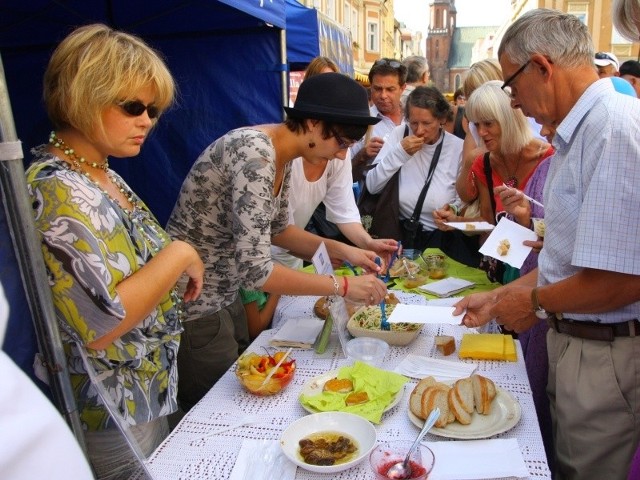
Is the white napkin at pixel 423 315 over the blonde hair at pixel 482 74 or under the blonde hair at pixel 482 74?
under

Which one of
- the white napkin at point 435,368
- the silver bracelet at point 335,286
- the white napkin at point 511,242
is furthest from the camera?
the white napkin at point 511,242

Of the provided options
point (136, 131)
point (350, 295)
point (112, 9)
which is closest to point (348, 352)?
point (350, 295)

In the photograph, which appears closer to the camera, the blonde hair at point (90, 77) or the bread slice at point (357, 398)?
the blonde hair at point (90, 77)

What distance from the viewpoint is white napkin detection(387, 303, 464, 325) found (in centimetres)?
184

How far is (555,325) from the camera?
1.71m

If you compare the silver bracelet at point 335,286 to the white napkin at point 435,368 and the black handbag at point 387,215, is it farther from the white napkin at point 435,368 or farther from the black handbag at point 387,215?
the black handbag at point 387,215

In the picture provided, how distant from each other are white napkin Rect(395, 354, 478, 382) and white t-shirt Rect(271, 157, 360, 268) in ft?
4.03

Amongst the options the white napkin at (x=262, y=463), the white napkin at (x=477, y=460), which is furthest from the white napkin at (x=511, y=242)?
the white napkin at (x=262, y=463)

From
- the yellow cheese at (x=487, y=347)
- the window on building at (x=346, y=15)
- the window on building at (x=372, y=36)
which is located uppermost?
the window on building at (x=346, y=15)

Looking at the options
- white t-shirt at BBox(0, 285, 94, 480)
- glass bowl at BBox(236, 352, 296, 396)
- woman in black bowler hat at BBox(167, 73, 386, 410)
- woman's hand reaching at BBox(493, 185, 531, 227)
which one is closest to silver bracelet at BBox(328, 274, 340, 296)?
woman in black bowler hat at BBox(167, 73, 386, 410)

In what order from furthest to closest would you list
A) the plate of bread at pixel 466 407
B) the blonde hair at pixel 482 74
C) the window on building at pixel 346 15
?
1. the window on building at pixel 346 15
2. the blonde hair at pixel 482 74
3. the plate of bread at pixel 466 407

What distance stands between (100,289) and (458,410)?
1.00 meters

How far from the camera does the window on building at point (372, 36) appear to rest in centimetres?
2961

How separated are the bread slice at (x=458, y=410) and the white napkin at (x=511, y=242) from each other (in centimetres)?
77
